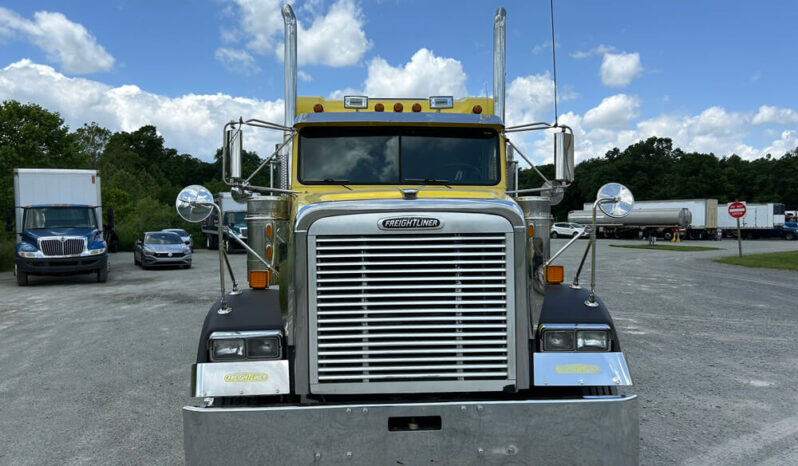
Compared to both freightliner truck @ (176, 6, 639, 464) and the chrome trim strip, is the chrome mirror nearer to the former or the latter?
freightliner truck @ (176, 6, 639, 464)

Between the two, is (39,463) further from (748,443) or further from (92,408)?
(748,443)

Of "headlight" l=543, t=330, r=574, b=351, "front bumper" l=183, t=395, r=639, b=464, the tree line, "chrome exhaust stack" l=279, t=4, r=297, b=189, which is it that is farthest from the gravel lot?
the tree line

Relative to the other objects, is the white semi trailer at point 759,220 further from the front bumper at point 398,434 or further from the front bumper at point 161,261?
the front bumper at point 398,434

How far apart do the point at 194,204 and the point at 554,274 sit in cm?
269

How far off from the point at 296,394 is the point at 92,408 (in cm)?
321

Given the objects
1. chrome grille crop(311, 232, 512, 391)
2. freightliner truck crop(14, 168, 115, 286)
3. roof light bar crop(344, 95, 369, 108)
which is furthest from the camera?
freightliner truck crop(14, 168, 115, 286)

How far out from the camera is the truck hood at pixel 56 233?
17578 millimetres

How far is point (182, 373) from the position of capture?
7.11 meters

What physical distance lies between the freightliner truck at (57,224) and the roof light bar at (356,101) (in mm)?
14489

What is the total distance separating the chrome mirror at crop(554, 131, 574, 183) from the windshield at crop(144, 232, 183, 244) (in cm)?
2063

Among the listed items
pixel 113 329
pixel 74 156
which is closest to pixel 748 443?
pixel 113 329

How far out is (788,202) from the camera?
75000 millimetres

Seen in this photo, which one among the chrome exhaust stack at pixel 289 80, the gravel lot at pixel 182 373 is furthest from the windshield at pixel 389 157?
the gravel lot at pixel 182 373

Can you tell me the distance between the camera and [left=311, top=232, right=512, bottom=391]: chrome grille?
3.45 metres
